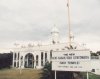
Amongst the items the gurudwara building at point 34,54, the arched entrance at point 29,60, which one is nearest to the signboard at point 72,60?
the gurudwara building at point 34,54

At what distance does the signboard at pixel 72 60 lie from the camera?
32.8m

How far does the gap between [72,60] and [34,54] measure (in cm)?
3051

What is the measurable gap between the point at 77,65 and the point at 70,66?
102 centimetres

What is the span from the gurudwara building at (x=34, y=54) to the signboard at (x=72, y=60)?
24839 millimetres

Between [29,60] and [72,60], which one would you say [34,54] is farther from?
[72,60]

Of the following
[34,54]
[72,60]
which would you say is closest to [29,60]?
[34,54]

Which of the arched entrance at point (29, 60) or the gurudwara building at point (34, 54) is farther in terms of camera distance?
the arched entrance at point (29, 60)

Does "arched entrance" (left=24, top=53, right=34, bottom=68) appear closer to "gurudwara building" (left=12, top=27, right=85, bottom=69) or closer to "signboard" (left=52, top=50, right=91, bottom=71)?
"gurudwara building" (left=12, top=27, right=85, bottom=69)

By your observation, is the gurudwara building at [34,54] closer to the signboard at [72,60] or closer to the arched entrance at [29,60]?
the arched entrance at [29,60]

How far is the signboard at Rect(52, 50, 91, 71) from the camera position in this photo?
1291 inches

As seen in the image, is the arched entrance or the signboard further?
the arched entrance

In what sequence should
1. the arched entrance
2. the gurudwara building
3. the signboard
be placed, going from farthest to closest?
the arched entrance, the gurudwara building, the signboard

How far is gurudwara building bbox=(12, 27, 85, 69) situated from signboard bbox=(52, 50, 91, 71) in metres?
24.8

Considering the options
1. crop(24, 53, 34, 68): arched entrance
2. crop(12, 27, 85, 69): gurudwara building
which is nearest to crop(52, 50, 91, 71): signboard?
crop(12, 27, 85, 69): gurudwara building
